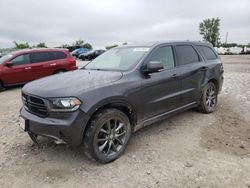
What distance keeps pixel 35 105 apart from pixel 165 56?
2534 millimetres

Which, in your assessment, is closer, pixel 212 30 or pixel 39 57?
pixel 39 57

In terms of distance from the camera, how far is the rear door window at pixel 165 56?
189 inches

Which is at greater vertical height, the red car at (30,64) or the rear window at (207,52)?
the rear window at (207,52)

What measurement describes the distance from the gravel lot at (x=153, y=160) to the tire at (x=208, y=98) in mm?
430

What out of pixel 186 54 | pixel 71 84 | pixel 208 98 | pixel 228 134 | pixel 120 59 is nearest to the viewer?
pixel 71 84

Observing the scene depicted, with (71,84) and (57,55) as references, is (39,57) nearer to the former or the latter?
(57,55)

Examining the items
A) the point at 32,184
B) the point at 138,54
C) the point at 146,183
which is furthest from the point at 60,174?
the point at 138,54

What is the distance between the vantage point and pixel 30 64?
10.9 m

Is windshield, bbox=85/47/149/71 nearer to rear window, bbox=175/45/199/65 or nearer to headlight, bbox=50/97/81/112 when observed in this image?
rear window, bbox=175/45/199/65

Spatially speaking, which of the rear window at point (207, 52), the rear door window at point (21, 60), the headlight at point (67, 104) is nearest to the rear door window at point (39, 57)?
the rear door window at point (21, 60)

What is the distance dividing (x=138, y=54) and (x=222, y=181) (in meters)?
2.45

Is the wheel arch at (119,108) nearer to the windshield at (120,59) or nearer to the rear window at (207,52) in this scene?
the windshield at (120,59)

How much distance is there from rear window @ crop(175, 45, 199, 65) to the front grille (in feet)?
9.23

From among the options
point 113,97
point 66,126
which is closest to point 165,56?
point 113,97
